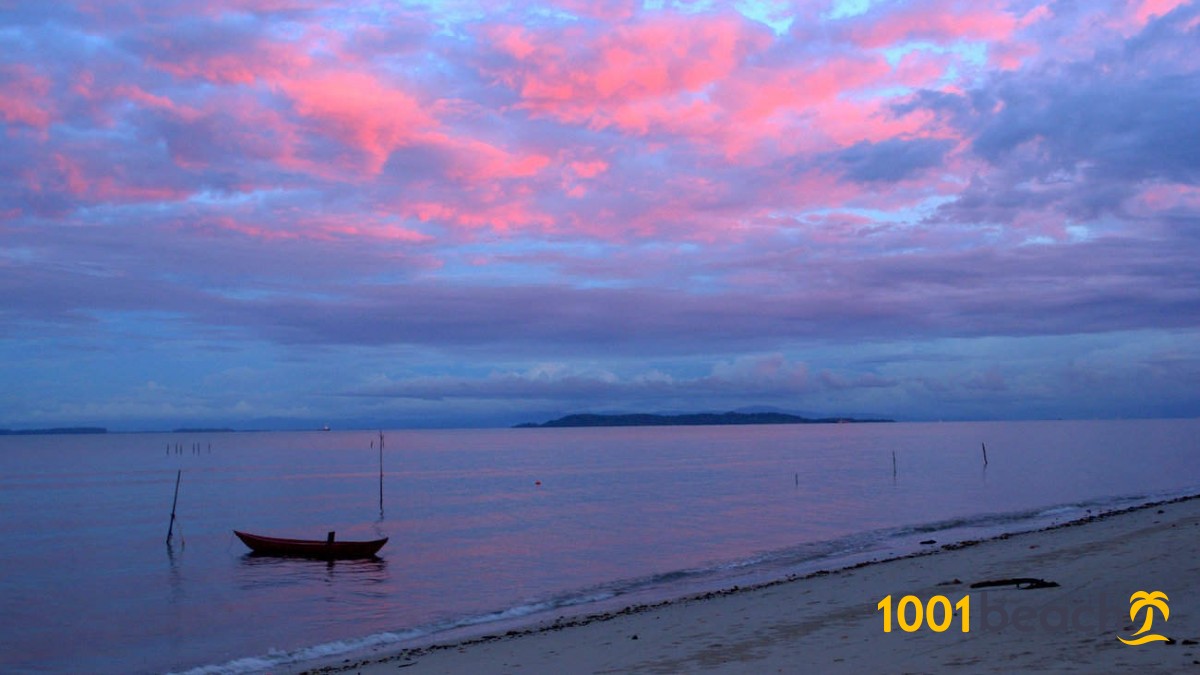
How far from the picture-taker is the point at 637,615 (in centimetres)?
2125

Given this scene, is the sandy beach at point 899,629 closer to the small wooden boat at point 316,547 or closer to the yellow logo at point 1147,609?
the yellow logo at point 1147,609

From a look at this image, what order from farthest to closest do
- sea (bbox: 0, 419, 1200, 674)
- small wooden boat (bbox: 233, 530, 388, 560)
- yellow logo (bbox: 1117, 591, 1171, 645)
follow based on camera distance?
small wooden boat (bbox: 233, 530, 388, 560) → sea (bbox: 0, 419, 1200, 674) → yellow logo (bbox: 1117, 591, 1171, 645)

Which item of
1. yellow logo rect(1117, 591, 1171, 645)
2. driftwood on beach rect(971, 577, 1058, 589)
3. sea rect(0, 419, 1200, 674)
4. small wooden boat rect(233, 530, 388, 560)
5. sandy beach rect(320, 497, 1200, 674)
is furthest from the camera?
small wooden boat rect(233, 530, 388, 560)

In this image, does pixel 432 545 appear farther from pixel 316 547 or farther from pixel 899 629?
pixel 899 629

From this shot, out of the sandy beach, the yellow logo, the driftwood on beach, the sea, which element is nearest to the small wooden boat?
the sea

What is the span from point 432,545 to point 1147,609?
118 feet

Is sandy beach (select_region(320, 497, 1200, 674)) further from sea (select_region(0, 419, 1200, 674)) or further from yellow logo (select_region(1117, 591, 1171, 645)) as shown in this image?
sea (select_region(0, 419, 1200, 674))

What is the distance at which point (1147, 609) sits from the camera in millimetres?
13734

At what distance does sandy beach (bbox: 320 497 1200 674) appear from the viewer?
38.2 feet

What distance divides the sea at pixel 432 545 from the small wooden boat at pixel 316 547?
70cm

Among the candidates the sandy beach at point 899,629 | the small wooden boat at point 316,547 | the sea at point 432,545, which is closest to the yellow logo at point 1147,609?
the sandy beach at point 899,629

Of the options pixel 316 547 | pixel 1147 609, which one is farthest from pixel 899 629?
pixel 316 547

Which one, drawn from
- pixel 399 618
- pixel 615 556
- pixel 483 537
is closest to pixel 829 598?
pixel 399 618

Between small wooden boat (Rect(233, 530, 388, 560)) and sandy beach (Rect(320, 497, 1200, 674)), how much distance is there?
71.2ft
